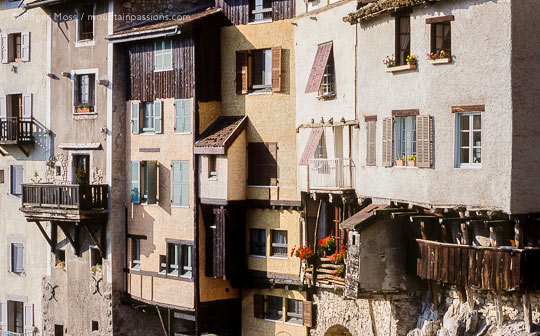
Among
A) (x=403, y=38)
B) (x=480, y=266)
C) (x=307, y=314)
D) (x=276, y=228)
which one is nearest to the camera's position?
(x=480, y=266)

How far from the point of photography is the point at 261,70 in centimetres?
4112

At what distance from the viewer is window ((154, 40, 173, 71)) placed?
42969 millimetres

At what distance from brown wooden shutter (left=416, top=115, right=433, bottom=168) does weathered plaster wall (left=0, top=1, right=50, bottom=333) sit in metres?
21.5

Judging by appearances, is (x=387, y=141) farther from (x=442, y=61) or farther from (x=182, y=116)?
(x=182, y=116)

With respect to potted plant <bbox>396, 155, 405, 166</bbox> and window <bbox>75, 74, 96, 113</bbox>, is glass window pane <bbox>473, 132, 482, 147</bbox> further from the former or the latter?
window <bbox>75, 74, 96, 113</bbox>

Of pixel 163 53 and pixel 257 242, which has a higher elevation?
pixel 163 53

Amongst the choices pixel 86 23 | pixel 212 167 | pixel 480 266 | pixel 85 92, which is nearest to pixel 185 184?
pixel 212 167

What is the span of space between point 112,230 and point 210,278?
571 centimetres

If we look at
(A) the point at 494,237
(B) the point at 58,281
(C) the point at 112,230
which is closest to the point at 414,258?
(A) the point at 494,237

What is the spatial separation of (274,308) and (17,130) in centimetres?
1540

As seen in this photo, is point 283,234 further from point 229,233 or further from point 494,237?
point 494,237

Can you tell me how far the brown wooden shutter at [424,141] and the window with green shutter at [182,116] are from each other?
1236cm

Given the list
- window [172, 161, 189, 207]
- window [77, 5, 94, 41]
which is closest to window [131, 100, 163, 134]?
window [172, 161, 189, 207]

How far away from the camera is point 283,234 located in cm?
4062
